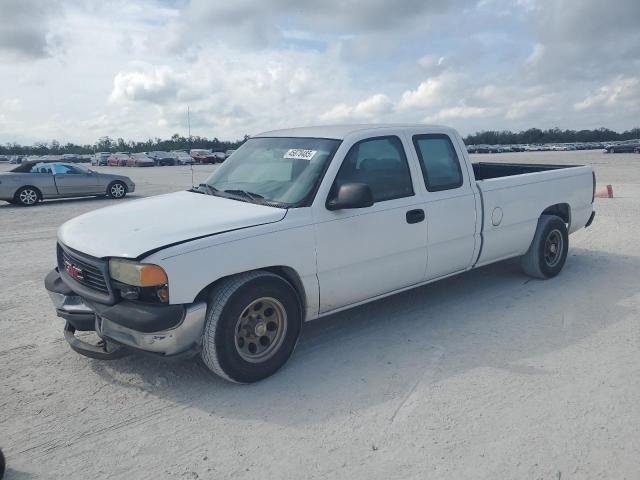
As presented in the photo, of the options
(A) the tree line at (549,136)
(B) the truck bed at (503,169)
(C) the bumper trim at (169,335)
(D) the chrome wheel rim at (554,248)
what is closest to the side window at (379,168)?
(C) the bumper trim at (169,335)

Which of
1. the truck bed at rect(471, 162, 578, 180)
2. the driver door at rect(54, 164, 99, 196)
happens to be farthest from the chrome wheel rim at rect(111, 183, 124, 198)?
the truck bed at rect(471, 162, 578, 180)

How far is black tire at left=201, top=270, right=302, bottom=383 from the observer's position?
138 inches

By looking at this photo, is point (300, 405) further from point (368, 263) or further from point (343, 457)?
point (368, 263)

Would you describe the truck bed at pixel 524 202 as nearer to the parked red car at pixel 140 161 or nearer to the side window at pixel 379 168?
the side window at pixel 379 168

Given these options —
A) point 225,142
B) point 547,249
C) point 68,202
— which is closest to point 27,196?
point 68,202

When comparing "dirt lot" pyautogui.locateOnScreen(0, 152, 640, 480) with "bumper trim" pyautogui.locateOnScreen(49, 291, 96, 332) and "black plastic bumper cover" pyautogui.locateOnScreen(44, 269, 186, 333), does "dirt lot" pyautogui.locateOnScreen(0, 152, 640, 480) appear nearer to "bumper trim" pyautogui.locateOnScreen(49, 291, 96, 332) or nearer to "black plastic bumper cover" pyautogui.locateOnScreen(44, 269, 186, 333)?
"bumper trim" pyautogui.locateOnScreen(49, 291, 96, 332)

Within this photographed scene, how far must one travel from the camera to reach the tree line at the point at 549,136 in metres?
108

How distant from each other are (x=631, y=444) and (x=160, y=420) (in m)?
2.80

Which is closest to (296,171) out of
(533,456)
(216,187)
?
(216,187)

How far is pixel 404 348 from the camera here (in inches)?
169

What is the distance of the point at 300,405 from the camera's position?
3.46 m

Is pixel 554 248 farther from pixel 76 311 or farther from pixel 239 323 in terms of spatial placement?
pixel 76 311

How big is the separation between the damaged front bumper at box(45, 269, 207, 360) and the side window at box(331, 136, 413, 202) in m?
1.54

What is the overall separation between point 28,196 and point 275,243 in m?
14.4
